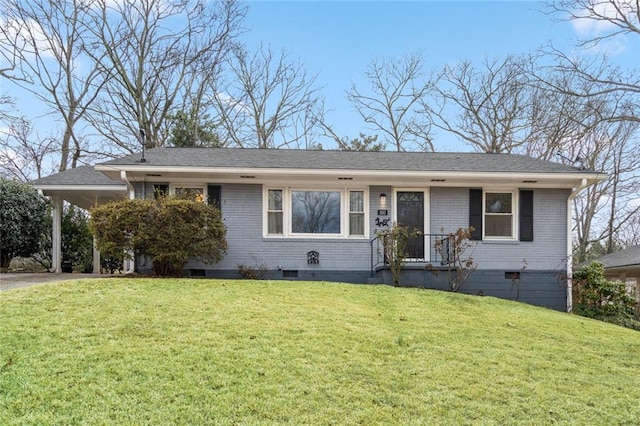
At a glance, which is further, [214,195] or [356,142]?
[356,142]

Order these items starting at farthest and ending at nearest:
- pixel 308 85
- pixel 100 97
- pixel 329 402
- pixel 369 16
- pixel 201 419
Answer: pixel 308 85 → pixel 100 97 → pixel 369 16 → pixel 329 402 → pixel 201 419

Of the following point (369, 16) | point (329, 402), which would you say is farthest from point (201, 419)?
point (369, 16)

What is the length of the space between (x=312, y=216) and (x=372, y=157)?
2.67m

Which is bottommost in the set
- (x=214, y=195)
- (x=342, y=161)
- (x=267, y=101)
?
(x=214, y=195)

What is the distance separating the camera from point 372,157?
1170 cm

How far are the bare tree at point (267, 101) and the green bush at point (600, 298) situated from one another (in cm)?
1702

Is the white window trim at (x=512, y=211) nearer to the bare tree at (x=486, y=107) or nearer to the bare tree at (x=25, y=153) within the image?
the bare tree at (x=486, y=107)

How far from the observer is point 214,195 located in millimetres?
10195

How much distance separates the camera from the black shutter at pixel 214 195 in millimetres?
10156

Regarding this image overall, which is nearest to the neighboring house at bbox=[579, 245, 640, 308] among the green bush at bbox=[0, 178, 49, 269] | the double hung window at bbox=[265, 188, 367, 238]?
the double hung window at bbox=[265, 188, 367, 238]

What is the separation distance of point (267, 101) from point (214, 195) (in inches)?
579

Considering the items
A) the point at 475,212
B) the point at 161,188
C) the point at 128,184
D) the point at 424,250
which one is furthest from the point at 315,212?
the point at 128,184

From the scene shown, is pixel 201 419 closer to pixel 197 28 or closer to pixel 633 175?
pixel 197 28

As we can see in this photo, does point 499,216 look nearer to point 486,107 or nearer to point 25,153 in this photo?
point 486,107
